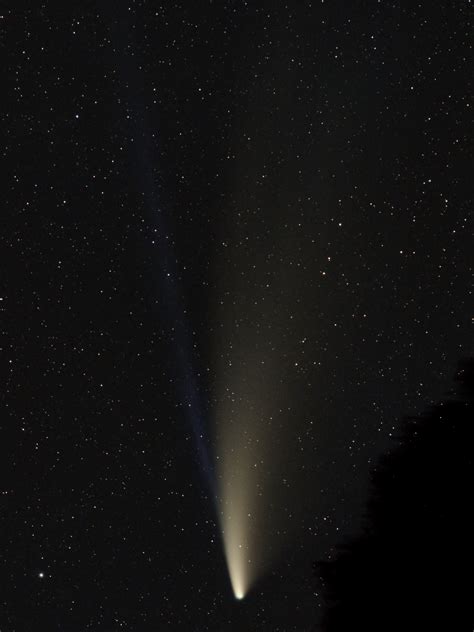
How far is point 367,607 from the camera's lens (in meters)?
3.62

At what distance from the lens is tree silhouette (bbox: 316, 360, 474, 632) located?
10.9 feet

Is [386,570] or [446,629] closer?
[446,629]

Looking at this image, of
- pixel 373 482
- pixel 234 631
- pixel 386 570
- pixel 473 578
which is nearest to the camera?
pixel 473 578

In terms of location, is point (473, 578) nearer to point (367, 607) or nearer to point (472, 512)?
point (472, 512)

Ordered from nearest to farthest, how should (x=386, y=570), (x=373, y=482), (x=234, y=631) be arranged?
(x=386, y=570), (x=373, y=482), (x=234, y=631)

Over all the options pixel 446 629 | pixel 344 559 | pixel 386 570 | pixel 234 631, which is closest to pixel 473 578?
pixel 446 629

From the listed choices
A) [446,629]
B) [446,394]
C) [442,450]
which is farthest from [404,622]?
[446,394]

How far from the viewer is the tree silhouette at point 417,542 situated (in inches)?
131

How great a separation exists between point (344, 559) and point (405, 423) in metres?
0.60

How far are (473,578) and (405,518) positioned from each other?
46 cm

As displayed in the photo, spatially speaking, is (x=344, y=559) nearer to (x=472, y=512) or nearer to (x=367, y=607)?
(x=367, y=607)

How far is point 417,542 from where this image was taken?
3.52 meters

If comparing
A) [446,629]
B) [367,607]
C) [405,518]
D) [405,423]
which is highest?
[405,423]

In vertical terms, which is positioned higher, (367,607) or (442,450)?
(442,450)
